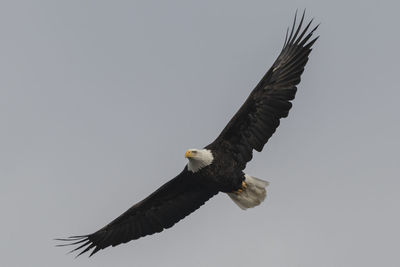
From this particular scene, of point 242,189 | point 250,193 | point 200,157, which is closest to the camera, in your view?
point 200,157

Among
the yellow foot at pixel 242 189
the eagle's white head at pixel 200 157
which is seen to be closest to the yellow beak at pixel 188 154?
the eagle's white head at pixel 200 157

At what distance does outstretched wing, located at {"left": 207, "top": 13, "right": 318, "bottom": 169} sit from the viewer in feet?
54.5

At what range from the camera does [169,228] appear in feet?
57.9

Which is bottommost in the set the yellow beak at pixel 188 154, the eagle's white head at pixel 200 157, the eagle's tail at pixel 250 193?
the eagle's tail at pixel 250 193

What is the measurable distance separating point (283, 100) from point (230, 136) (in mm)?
1049

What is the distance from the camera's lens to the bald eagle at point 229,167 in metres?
16.5

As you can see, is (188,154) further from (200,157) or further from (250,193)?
(250,193)

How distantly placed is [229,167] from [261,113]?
1.08 m

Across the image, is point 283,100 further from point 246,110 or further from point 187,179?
point 187,179

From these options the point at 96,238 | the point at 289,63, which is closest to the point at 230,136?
the point at 289,63

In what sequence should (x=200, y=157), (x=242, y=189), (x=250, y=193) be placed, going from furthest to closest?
1. (x=250, y=193)
2. (x=242, y=189)
3. (x=200, y=157)

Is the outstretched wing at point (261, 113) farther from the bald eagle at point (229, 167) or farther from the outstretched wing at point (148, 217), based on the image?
the outstretched wing at point (148, 217)

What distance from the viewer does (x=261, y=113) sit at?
16750 mm

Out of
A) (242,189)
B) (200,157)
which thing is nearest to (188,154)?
(200,157)
